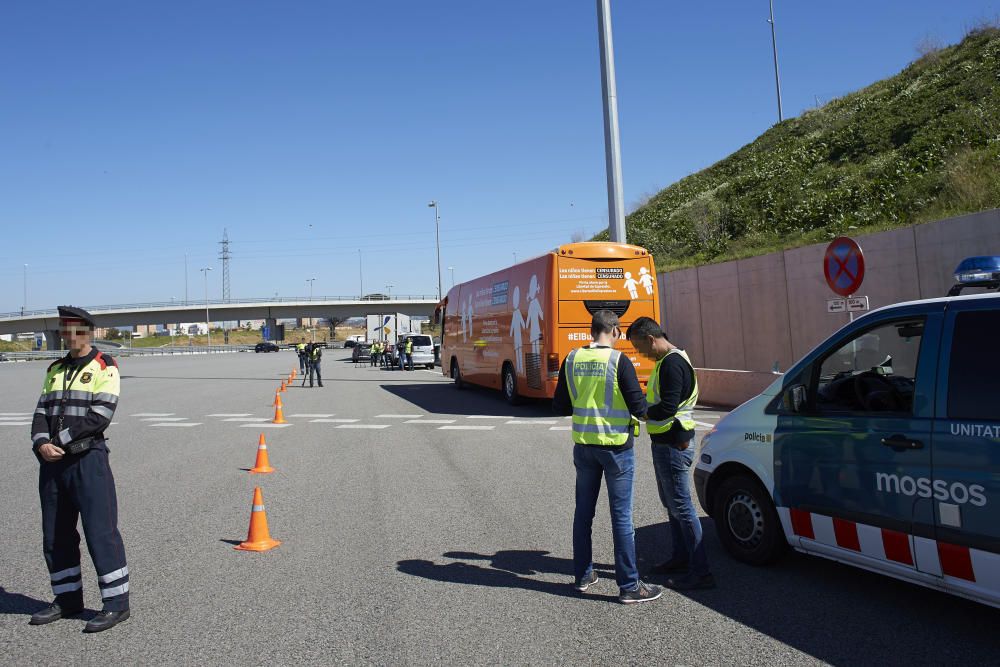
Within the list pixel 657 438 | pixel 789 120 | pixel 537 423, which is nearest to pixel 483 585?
pixel 657 438

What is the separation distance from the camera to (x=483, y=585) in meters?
5.20

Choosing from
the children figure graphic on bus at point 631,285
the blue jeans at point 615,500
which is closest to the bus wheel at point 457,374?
the children figure graphic on bus at point 631,285

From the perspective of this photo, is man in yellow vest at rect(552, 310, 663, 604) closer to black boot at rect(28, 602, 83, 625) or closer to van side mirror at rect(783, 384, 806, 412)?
van side mirror at rect(783, 384, 806, 412)

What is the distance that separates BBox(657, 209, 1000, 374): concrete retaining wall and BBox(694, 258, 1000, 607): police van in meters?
9.17

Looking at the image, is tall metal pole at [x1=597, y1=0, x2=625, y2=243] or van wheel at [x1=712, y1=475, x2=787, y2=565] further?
tall metal pole at [x1=597, y1=0, x2=625, y2=243]

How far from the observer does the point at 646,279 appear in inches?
625

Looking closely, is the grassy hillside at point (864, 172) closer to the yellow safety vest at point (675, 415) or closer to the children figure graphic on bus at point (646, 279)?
the children figure graphic on bus at point (646, 279)

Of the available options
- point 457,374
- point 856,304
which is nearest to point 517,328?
point 457,374

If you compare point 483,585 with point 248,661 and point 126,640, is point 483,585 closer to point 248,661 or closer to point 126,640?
point 248,661

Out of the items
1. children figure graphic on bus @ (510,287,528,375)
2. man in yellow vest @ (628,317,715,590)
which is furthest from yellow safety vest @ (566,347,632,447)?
children figure graphic on bus @ (510,287,528,375)

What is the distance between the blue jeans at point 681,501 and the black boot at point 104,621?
3.41m

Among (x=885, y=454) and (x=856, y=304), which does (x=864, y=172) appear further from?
(x=885, y=454)

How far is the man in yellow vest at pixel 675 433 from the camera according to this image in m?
4.94

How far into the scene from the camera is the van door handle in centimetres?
408
